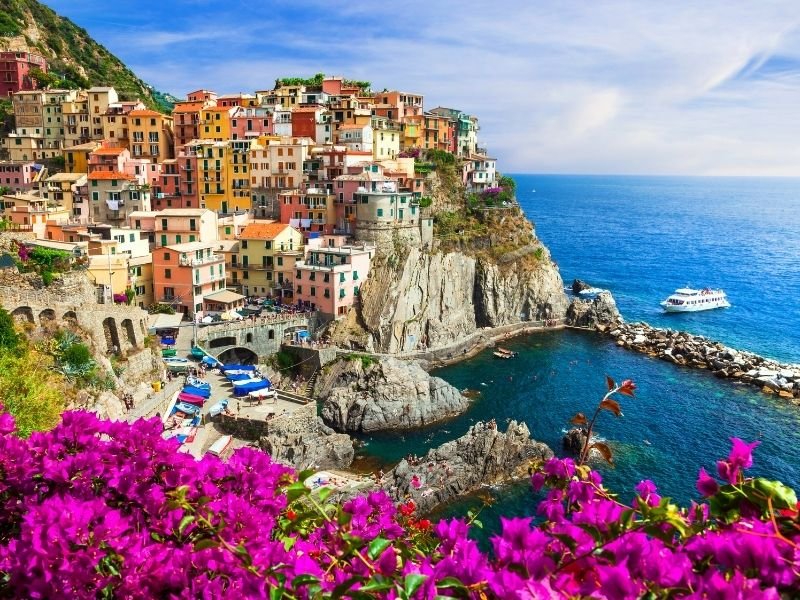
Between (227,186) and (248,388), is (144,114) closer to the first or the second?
(227,186)

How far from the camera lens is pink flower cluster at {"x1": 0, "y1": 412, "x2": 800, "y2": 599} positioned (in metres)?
3.52

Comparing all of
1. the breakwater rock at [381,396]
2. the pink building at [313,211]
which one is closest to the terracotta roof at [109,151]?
the pink building at [313,211]

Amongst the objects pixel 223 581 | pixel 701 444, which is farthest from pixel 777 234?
pixel 223 581

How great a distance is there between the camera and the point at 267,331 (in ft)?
156

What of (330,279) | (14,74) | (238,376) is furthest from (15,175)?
(238,376)

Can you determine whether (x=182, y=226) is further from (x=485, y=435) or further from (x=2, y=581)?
(x=2, y=581)

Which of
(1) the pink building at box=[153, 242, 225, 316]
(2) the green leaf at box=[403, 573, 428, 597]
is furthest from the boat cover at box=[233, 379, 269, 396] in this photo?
(2) the green leaf at box=[403, 573, 428, 597]

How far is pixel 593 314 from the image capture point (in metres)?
63.8

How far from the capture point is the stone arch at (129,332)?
37875 millimetres

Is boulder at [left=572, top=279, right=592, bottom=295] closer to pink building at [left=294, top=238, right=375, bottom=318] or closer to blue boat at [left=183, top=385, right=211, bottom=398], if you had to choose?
pink building at [left=294, top=238, right=375, bottom=318]

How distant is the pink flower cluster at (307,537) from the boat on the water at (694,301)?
240 ft

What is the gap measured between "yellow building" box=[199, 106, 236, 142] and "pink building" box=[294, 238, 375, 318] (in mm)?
23877

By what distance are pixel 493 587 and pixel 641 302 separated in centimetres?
8048

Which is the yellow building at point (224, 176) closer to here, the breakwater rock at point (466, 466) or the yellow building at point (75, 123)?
the yellow building at point (75, 123)
